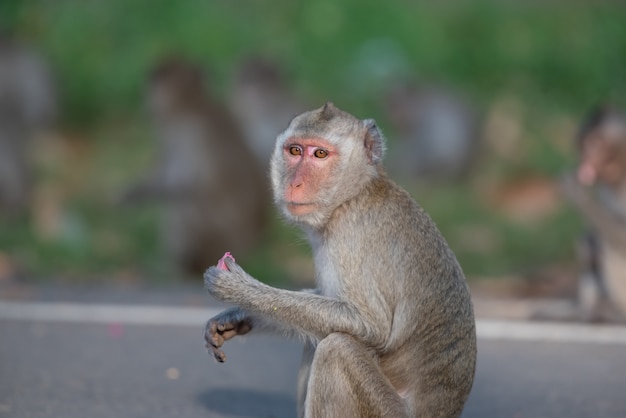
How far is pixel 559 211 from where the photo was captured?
13.7m

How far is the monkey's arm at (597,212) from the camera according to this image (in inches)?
358

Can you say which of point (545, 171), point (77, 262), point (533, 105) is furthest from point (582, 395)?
point (533, 105)

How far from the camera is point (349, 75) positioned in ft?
56.2

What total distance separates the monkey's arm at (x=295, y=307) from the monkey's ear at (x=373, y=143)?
66 centimetres

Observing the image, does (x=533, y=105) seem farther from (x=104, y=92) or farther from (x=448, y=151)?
(x=104, y=92)

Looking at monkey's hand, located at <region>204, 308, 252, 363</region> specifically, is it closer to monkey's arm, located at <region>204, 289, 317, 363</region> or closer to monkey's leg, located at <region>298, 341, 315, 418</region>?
monkey's arm, located at <region>204, 289, 317, 363</region>

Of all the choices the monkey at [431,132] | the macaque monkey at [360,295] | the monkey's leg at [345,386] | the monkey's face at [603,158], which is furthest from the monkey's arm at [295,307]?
the monkey at [431,132]

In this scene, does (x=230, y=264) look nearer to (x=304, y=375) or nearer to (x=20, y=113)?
(x=304, y=375)

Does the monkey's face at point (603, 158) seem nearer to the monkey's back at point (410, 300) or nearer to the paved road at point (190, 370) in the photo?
the paved road at point (190, 370)

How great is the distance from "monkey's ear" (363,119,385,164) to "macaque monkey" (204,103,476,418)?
2 cm

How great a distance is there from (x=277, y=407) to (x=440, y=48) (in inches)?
480

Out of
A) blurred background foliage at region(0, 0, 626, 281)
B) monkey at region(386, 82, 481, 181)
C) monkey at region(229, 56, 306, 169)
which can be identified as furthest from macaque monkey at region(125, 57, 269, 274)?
monkey at region(386, 82, 481, 181)

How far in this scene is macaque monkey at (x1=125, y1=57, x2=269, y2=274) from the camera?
41.0 ft

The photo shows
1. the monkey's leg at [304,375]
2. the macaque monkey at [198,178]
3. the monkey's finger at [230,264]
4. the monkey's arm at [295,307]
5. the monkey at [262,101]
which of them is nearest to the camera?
the monkey's arm at [295,307]
